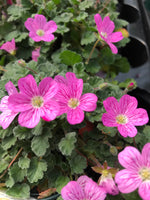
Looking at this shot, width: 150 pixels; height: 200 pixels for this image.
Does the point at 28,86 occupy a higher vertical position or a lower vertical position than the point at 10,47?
higher

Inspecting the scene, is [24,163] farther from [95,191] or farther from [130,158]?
[130,158]

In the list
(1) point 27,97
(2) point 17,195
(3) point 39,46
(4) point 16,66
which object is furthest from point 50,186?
(3) point 39,46

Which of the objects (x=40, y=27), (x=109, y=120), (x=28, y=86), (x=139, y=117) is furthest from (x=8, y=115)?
(x=40, y=27)

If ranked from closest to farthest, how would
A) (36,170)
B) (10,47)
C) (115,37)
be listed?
(36,170), (115,37), (10,47)

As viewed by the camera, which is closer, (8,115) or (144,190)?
(144,190)

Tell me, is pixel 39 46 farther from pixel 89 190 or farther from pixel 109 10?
pixel 89 190

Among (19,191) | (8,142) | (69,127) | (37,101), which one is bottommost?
(19,191)

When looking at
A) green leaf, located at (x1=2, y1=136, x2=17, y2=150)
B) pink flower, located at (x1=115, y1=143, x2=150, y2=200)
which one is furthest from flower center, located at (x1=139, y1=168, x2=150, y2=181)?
green leaf, located at (x1=2, y1=136, x2=17, y2=150)

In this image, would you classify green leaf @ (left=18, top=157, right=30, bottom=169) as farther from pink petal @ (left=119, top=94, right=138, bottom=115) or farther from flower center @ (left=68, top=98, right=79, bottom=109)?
pink petal @ (left=119, top=94, right=138, bottom=115)
